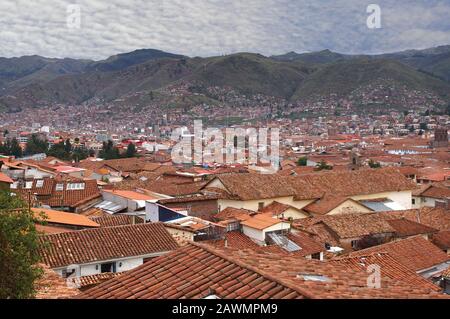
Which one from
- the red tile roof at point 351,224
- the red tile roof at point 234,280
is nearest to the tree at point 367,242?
the red tile roof at point 351,224

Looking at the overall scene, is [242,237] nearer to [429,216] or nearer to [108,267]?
[108,267]

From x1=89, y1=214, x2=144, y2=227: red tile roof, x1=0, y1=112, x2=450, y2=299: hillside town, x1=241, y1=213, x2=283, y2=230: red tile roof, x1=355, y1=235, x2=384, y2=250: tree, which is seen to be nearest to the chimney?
x1=0, y1=112, x2=450, y2=299: hillside town

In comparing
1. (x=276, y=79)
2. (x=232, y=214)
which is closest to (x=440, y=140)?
(x=232, y=214)

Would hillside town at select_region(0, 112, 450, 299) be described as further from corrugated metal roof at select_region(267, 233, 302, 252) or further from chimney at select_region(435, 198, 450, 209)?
chimney at select_region(435, 198, 450, 209)

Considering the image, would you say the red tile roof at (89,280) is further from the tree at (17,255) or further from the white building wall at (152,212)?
the white building wall at (152,212)
